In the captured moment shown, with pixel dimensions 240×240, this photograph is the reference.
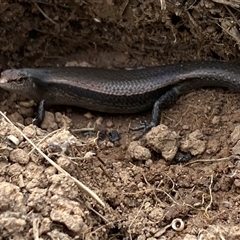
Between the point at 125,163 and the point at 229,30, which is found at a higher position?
the point at 229,30

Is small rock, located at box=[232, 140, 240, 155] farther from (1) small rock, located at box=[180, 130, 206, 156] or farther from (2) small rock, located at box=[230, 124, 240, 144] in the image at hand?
(1) small rock, located at box=[180, 130, 206, 156]

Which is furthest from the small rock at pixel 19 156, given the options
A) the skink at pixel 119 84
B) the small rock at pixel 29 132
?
the skink at pixel 119 84

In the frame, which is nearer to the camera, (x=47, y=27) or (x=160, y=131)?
(x=160, y=131)

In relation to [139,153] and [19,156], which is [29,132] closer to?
[19,156]

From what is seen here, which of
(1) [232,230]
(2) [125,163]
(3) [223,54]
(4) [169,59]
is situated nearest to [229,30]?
(3) [223,54]

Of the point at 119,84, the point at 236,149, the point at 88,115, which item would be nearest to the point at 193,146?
the point at 236,149

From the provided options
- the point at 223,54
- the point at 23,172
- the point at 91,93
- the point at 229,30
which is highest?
the point at 229,30

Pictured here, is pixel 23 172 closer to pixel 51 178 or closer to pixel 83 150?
pixel 51 178
